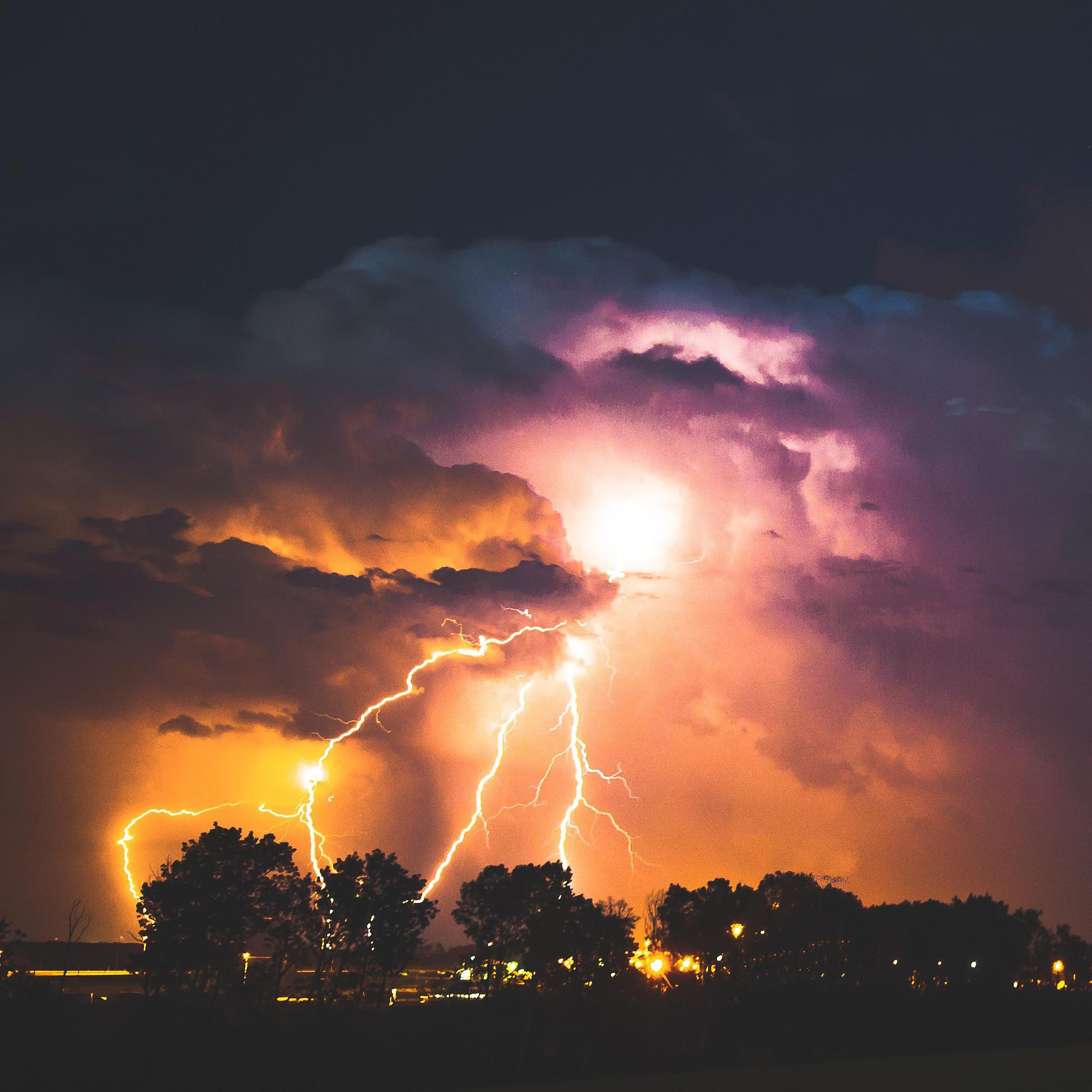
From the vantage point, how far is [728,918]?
6134 cm

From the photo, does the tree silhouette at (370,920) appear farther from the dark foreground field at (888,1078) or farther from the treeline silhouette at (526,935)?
the dark foreground field at (888,1078)

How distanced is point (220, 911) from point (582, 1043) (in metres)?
19.3

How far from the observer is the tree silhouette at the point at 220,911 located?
146 ft

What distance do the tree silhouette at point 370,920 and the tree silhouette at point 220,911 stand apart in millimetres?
1254

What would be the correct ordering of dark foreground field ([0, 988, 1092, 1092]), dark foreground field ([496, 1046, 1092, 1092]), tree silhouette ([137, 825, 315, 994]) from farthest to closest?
tree silhouette ([137, 825, 315, 994]) < dark foreground field ([496, 1046, 1092, 1092]) < dark foreground field ([0, 988, 1092, 1092])

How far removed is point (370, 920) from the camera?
49.2 meters

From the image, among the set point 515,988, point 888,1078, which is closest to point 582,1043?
point 888,1078

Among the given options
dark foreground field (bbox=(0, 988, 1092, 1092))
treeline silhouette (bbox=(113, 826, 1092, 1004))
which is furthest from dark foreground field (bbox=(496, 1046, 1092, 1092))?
treeline silhouette (bbox=(113, 826, 1092, 1004))

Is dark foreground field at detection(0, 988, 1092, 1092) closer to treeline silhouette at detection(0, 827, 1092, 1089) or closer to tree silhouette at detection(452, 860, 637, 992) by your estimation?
treeline silhouette at detection(0, 827, 1092, 1089)

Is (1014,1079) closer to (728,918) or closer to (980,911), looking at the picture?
(728,918)

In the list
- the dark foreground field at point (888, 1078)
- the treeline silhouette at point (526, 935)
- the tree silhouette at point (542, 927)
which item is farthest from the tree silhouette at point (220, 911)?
the dark foreground field at point (888, 1078)

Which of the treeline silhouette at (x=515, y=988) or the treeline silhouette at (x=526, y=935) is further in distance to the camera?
the treeline silhouette at (x=526, y=935)

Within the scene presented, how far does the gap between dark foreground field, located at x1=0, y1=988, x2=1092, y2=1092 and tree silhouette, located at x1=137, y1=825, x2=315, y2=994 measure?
283cm

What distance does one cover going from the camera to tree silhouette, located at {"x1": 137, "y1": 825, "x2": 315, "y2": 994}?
146 feet
